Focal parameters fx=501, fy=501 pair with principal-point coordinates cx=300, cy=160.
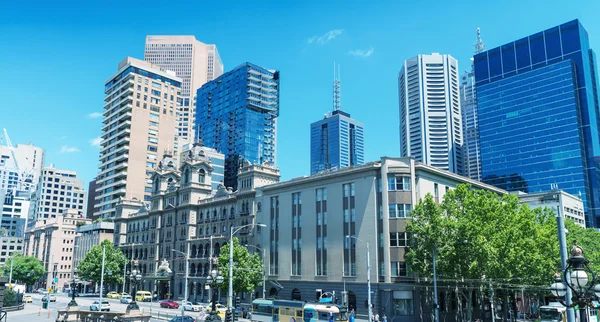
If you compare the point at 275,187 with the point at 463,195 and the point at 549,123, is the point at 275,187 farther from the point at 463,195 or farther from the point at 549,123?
the point at 549,123

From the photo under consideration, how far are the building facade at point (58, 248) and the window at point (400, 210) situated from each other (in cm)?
12470

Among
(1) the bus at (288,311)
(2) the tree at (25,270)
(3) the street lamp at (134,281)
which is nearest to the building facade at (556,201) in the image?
(1) the bus at (288,311)

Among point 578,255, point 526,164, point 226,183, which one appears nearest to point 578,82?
point 526,164

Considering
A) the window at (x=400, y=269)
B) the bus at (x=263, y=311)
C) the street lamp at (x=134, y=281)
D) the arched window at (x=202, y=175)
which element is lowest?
the bus at (x=263, y=311)

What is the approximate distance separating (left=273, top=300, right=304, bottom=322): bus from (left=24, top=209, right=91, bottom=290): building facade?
118m

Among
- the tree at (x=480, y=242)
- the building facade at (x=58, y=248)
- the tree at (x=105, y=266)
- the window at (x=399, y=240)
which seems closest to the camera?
the tree at (x=480, y=242)

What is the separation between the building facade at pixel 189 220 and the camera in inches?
Result: 3410

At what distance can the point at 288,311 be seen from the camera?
53.3m

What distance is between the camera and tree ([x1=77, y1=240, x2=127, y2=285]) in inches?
4316

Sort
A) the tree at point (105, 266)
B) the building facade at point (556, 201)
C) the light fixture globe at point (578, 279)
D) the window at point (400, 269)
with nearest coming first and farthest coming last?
the light fixture globe at point (578, 279)
the window at point (400, 269)
the building facade at point (556, 201)
the tree at point (105, 266)

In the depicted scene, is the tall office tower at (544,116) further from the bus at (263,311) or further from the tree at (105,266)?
the bus at (263,311)

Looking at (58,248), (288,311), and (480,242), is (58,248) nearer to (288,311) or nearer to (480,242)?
(288,311)

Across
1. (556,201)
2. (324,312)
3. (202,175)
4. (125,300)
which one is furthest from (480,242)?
(125,300)

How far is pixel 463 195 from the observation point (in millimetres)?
55750
